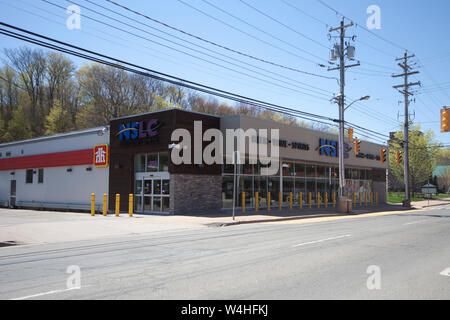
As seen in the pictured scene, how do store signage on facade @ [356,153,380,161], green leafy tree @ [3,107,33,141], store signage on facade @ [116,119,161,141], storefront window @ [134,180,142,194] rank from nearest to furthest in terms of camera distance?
store signage on facade @ [116,119,161,141], storefront window @ [134,180,142,194], store signage on facade @ [356,153,380,161], green leafy tree @ [3,107,33,141]

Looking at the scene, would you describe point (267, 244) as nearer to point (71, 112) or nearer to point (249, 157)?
point (249, 157)

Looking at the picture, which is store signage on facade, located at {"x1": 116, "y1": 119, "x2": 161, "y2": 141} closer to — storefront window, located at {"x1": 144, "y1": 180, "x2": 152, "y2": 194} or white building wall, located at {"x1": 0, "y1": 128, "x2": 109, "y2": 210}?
white building wall, located at {"x1": 0, "y1": 128, "x2": 109, "y2": 210}

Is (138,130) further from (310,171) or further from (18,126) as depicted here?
(18,126)

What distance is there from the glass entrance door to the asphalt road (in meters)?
10.5

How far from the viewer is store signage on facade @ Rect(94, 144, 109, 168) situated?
2486 cm

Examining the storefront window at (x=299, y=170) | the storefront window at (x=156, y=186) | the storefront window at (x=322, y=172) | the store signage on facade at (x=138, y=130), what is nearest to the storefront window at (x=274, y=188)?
the storefront window at (x=299, y=170)

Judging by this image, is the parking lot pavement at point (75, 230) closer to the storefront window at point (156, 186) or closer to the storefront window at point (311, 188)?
the storefront window at point (156, 186)

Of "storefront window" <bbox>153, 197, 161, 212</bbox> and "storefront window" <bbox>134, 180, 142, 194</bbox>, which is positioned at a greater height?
"storefront window" <bbox>134, 180, 142, 194</bbox>

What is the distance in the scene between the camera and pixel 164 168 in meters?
22.2

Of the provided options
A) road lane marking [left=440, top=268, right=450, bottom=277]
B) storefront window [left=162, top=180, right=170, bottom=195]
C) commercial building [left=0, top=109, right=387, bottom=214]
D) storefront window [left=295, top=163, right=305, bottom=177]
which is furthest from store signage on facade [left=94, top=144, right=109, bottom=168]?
road lane marking [left=440, top=268, right=450, bottom=277]

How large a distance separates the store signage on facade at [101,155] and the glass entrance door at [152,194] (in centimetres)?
283

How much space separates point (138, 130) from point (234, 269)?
57.2 ft

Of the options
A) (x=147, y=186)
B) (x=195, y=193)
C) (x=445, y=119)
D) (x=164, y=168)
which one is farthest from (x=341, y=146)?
(x=147, y=186)

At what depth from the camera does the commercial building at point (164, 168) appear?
2200 centimetres
